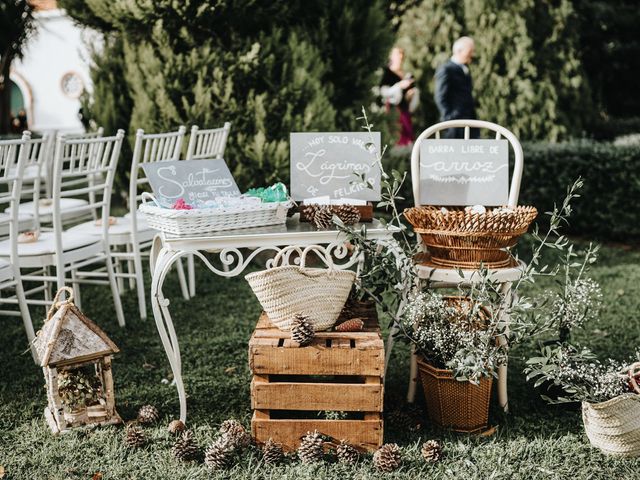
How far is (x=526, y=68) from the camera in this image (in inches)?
307

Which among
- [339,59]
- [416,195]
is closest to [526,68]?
[339,59]

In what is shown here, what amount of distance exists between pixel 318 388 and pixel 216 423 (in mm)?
566

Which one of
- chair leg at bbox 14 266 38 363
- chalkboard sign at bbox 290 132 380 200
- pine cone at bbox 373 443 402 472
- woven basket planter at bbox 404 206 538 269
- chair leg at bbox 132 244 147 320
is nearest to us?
pine cone at bbox 373 443 402 472

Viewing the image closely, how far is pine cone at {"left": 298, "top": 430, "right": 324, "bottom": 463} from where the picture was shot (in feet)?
8.55

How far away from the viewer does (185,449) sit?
2.63 meters

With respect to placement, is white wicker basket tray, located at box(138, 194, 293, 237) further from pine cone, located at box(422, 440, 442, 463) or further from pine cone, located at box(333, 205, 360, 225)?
pine cone, located at box(422, 440, 442, 463)

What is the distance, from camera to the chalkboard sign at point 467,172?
3.09 metres

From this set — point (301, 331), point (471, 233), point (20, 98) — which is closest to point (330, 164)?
point (471, 233)

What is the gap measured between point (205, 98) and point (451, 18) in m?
3.77

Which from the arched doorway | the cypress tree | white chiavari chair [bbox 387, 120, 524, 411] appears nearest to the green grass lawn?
white chiavari chair [bbox 387, 120, 524, 411]

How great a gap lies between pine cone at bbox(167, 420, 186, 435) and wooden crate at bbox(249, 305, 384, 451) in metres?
0.33

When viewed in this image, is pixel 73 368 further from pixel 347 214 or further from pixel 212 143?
pixel 212 143

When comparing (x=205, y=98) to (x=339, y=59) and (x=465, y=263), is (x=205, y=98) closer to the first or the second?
(x=339, y=59)

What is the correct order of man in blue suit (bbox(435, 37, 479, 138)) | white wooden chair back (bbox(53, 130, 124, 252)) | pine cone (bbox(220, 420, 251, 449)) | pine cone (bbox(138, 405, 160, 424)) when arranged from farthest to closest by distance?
man in blue suit (bbox(435, 37, 479, 138)) < white wooden chair back (bbox(53, 130, 124, 252)) < pine cone (bbox(138, 405, 160, 424)) < pine cone (bbox(220, 420, 251, 449))
